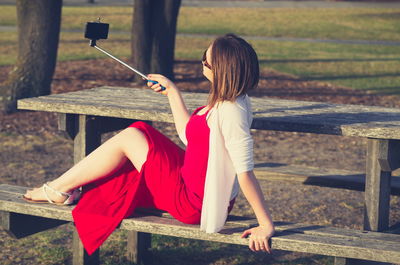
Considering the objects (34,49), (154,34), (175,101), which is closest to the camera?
(175,101)

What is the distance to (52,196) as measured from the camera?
415 centimetres

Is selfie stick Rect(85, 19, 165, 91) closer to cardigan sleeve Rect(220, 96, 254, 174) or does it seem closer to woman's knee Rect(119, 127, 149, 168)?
woman's knee Rect(119, 127, 149, 168)

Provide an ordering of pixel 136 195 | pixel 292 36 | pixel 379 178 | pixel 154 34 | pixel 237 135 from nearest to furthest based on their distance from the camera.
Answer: pixel 237 135
pixel 136 195
pixel 379 178
pixel 154 34
pixel 292 36

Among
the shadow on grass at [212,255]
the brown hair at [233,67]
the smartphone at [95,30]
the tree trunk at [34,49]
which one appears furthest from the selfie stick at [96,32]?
the tree trunk at [34,49]

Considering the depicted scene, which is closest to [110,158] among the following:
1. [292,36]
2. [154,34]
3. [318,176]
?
[318,176]

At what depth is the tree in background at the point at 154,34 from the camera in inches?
445

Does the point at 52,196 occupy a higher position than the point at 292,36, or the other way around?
the point at 292,36

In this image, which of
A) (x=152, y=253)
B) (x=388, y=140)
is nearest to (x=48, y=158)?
(x=152, y=253)

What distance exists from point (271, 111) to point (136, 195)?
1042mm

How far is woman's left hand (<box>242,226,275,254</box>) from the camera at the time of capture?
360cm

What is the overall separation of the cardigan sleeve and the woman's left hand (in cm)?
28

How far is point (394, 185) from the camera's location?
16.9ft

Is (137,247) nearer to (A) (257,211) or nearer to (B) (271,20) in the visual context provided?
(A) (257,211)

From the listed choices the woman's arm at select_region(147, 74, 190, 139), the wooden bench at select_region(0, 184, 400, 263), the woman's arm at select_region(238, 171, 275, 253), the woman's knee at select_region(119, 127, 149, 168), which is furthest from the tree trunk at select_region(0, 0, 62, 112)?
the woman's arm at select_region(238, 171, 275, 253)
